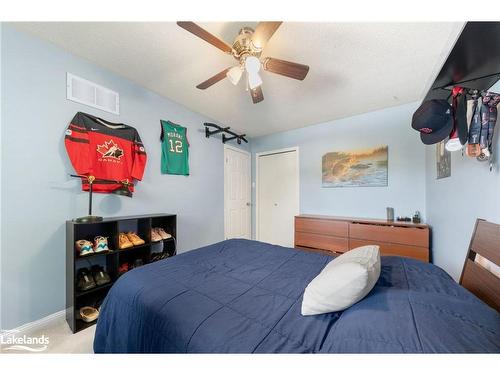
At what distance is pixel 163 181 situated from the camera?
2.47 meters

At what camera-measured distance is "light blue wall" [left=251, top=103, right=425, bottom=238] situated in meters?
2.56

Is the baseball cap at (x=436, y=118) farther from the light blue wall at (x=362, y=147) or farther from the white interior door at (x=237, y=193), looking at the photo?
the white interior door at (x=237, y=193)

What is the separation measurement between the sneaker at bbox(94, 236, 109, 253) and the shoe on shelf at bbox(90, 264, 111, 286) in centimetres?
24

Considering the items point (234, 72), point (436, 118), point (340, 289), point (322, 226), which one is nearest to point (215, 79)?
point (234, 72)

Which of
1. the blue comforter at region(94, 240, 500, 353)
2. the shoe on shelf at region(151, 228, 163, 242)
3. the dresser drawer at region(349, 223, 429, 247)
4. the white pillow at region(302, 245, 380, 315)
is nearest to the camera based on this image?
the blue comforter at region(94, 240, 500, 353)

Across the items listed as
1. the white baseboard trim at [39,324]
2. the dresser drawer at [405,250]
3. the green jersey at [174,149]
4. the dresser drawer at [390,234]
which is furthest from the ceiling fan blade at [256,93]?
the white baseboard trim at [39,324]

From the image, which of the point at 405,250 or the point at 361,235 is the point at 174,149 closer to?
the point at 361,235

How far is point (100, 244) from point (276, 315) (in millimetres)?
1737

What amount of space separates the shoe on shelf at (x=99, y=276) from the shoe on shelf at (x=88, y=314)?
0.23 m

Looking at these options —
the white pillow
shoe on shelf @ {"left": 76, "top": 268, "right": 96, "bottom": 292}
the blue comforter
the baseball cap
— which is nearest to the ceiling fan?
the baseball cap

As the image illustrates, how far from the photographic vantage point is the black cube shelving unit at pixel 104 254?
1521mm

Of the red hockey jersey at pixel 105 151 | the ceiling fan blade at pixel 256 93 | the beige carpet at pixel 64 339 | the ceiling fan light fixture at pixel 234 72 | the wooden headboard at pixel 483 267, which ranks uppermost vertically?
the ceiling fan light fixture at pixel 234 72

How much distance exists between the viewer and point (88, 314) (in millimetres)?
1603

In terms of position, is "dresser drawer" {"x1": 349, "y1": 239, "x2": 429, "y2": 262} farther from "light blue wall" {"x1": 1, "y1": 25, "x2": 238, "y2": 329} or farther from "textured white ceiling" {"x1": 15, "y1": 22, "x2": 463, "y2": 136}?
"light blue wall" {"x1": 1, "y1": 25, "x2": 238, "y2": 329}
